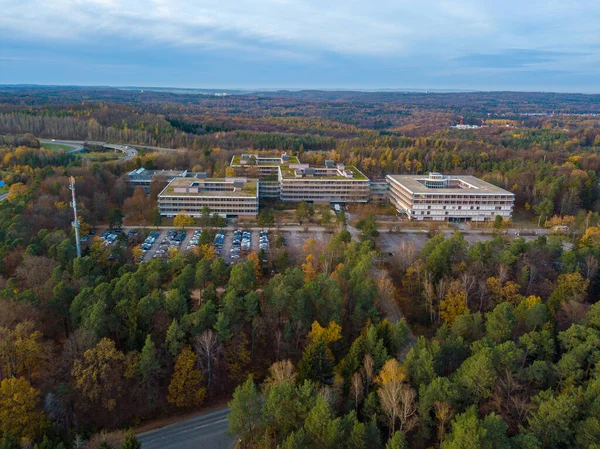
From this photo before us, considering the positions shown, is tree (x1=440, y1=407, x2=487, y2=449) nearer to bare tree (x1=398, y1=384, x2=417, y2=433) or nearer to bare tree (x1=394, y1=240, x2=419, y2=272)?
bare tree (x1=398, y1=384, x2=417, y2=433)

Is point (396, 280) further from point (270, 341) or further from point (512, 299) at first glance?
point (270, 341)

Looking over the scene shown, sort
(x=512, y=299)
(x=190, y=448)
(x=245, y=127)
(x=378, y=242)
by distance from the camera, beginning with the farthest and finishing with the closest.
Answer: (x=245, y=127) → (x=378, y=242) → (x=512, y=299) → (x=190, y=448)

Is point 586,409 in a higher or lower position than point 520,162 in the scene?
Answer: lower

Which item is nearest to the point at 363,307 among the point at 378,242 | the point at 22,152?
the point at 378,242

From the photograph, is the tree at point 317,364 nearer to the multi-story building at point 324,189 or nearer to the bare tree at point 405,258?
the bare tree at point 405,258

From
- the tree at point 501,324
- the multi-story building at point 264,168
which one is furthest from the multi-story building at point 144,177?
the tree at point 501,324

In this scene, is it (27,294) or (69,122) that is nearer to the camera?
(27,294)
